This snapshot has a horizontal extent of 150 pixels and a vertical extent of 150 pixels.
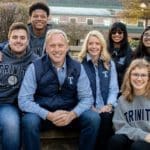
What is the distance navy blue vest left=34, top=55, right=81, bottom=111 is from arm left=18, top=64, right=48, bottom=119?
61mm

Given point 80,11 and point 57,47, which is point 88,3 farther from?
point 57,47

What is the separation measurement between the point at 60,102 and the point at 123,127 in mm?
762

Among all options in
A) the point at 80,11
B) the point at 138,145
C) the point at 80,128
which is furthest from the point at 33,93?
the point at 80,11

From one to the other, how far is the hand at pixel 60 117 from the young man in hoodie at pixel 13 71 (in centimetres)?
37

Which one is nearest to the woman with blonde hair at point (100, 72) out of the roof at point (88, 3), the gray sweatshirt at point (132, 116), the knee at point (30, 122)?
the gray sweatshirt at point (132, 116)

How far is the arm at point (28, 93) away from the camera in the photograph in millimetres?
5301

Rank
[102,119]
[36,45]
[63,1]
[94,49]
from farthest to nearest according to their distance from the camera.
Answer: [63,1]
[36,45]
[94,49]
[102,119]

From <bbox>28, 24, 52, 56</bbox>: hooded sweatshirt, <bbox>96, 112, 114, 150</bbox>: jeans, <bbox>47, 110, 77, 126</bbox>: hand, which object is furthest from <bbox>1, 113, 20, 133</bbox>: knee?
<bbox>28, 24, 52, 56</bbox>: hooded sweatshirt

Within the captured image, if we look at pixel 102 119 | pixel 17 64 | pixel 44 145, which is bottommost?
pixel 44 145

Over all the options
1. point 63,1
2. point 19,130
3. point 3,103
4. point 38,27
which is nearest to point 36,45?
point 38,27

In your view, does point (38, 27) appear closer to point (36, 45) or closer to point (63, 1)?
point (36, 45)

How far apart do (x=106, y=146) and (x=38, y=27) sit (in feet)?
7.73

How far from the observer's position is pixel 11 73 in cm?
561

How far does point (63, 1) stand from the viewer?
72750 mm
